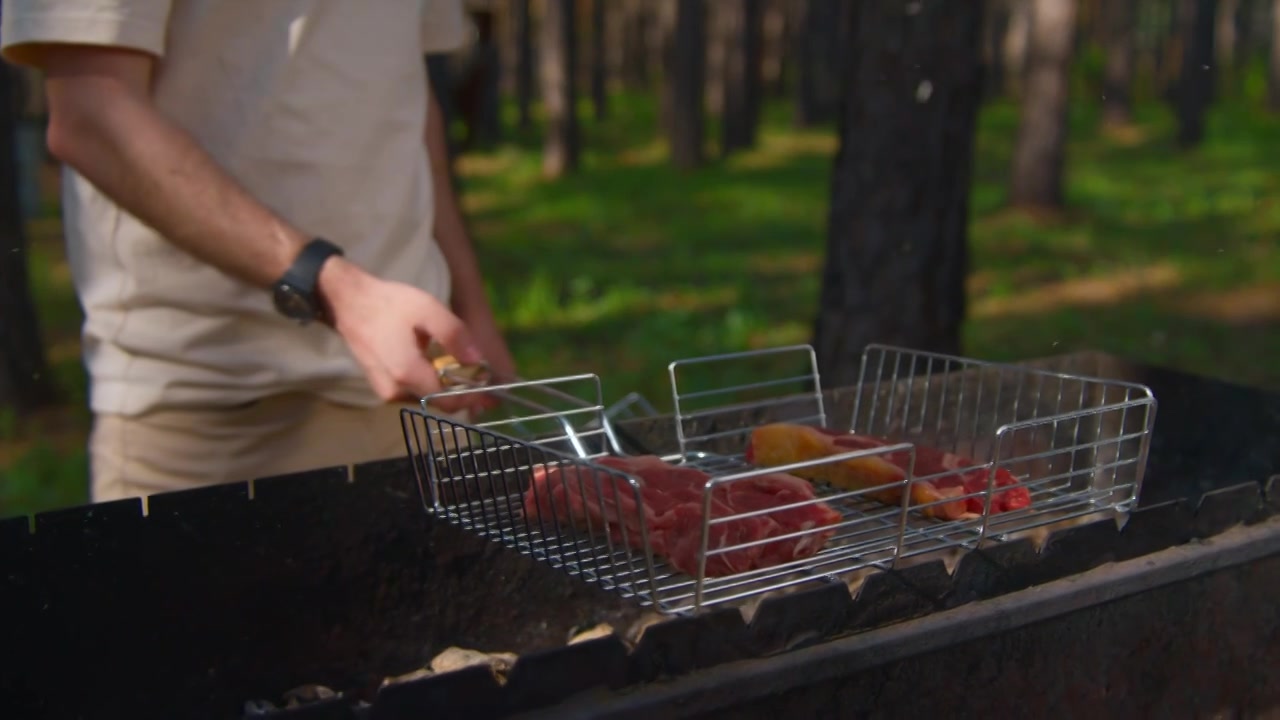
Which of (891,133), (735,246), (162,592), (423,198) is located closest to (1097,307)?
(735,246)

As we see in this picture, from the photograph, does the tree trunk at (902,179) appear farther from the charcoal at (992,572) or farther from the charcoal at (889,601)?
the charcoal at (889,601)

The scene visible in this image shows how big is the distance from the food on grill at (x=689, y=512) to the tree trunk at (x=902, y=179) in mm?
2809

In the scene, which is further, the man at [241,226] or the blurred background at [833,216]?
the blurred background at [833,216]

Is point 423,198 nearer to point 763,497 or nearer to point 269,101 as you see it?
point 269,101

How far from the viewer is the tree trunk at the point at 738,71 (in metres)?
19.6

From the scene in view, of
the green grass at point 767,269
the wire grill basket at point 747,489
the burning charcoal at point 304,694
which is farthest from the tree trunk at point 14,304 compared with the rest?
the burning charcoal at point 304,694

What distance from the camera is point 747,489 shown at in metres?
2.29

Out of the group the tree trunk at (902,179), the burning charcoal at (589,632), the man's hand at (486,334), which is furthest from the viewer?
the tree trunk at (902,179)

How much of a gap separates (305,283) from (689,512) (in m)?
0.77

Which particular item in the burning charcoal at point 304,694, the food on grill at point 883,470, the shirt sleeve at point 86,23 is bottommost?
the burning charcoal at point 304,694

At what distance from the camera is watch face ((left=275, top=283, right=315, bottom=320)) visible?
235cm

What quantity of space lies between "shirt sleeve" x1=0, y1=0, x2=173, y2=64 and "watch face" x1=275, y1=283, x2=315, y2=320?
0.47m

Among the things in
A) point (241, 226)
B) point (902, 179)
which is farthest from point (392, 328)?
point (902, 179)

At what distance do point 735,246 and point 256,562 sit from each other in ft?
35.6
